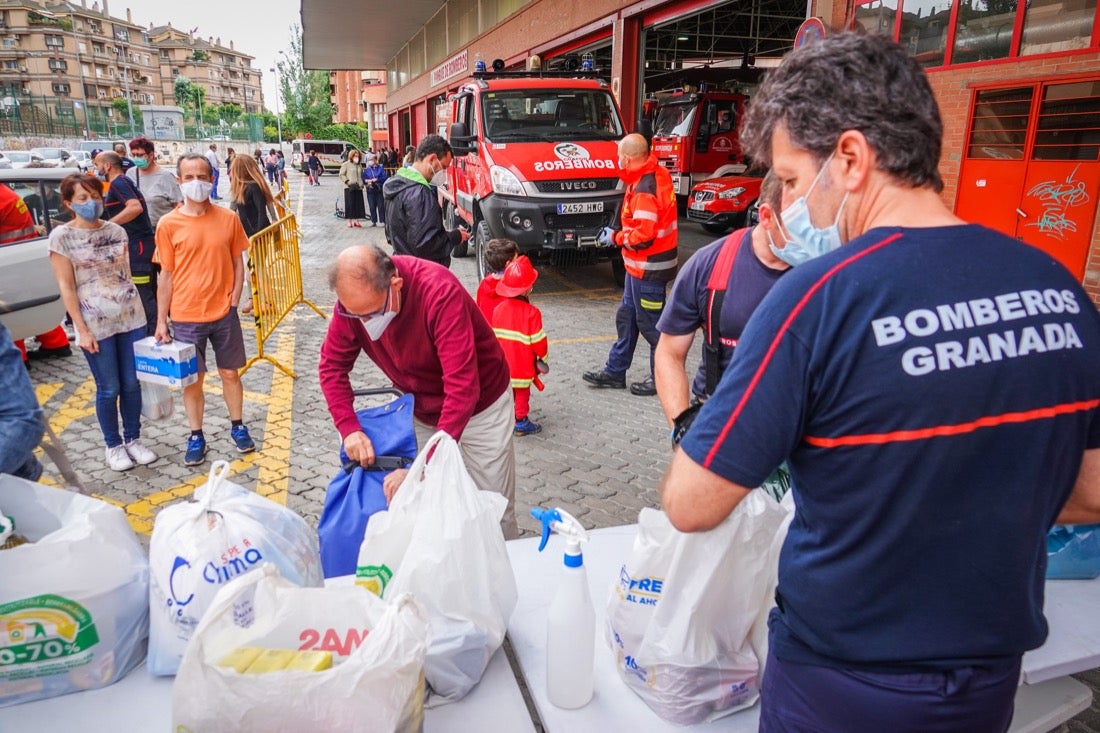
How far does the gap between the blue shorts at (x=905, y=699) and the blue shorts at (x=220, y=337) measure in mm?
4271

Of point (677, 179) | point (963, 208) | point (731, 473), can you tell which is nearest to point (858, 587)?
point (731, 473)

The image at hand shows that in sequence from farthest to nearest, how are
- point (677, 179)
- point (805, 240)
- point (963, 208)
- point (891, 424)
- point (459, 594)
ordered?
point (677, 179), point (963, 208), point (459, 594), point (805, 240), point (891, 424)

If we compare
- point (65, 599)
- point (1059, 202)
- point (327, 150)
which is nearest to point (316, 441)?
point (65, 599)

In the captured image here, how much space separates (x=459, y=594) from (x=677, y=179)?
1564 cm

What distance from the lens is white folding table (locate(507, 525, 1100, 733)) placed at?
1646 mm

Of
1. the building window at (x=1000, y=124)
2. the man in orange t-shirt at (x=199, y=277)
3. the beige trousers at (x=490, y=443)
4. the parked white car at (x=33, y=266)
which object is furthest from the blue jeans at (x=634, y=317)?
the parked white car at (x=33, y=266)

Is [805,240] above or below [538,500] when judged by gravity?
above

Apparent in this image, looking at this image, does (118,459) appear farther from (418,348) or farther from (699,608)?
(699,608)

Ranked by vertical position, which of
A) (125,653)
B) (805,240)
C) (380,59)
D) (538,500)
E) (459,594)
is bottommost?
(538,500)

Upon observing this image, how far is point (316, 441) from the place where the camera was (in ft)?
Result: 16.6

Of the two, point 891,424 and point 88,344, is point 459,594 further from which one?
point 88,344

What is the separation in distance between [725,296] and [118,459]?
4157mm

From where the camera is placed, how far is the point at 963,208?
737 centimetres

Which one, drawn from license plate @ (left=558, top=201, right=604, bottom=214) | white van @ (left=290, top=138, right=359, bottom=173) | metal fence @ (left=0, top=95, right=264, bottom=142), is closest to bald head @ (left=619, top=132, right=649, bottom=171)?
license plate @ (left=558, top=201, right=604, bottom=214)
